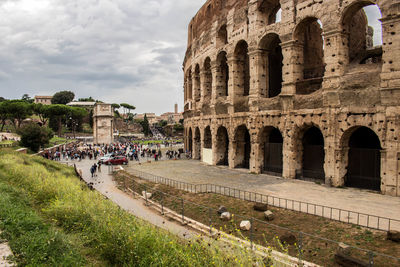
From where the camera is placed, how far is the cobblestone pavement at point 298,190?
1225 cm

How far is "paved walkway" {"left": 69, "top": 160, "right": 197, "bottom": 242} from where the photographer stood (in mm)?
10812

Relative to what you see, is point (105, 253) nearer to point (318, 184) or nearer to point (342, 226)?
point (342, 226)

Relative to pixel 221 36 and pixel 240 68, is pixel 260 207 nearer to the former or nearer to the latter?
pixel 240 68

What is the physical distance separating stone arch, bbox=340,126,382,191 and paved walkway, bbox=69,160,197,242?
11093mm

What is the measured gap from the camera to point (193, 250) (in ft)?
19.7

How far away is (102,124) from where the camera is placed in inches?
2071

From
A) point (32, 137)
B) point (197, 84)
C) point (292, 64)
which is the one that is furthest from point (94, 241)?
point (32, 137)

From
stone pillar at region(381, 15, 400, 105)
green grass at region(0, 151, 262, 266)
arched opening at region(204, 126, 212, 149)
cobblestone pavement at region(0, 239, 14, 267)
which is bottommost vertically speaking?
green grass at region(0, 151, 262, 266)

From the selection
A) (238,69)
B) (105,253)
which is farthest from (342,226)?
(238,69)

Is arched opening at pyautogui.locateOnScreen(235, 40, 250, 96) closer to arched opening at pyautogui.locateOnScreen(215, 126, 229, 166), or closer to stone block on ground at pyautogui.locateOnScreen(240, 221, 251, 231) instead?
arched opening at pyautogui.locateOnScreen(215, 126, 229, 166)

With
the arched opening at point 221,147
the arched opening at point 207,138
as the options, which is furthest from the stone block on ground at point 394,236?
the arched opening at point 207,138

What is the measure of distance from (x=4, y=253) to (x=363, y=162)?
690 inches

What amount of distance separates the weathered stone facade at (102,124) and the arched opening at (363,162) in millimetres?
44431

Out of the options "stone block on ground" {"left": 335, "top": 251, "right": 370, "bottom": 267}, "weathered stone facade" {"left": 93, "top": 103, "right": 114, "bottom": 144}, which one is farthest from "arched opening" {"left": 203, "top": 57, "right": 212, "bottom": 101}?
"weathered stone facade" {"left": 93, "top": 103, "right": 114, "bottom": 144}
